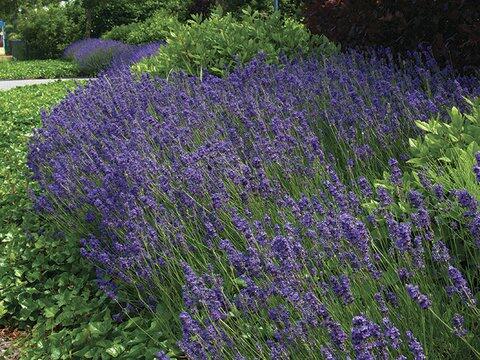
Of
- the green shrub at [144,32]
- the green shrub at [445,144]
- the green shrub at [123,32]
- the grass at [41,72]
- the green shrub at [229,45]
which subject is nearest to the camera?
the green shrub at [445,144]

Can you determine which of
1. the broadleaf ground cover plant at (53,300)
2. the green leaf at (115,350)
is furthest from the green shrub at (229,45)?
the green leaf at (115,350)

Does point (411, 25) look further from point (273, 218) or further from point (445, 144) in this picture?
point (273, 218)

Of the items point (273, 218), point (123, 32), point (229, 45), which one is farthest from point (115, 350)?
point (123, 32)

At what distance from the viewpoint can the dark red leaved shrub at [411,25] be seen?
508 cm

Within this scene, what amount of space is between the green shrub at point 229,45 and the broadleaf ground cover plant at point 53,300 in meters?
2.33

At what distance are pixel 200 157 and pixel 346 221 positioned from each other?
143cm

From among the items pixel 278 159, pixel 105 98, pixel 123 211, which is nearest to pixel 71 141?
pixel 105 98

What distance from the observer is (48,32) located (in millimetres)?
29438

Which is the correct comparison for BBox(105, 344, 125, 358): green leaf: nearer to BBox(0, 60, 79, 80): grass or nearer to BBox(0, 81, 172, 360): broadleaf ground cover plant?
BBox(0, 81, 172, 360): broadleaf ground cover plant

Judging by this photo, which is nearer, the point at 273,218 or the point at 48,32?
the point at 273,218

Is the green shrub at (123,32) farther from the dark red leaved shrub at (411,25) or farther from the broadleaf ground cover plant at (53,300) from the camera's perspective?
the broadleaf ground cover plant at (53,300)

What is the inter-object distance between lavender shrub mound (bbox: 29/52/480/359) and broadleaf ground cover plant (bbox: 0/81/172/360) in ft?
0.49

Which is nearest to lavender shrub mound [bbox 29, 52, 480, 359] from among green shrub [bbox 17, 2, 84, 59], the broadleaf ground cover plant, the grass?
the broadleaf ground cover plant

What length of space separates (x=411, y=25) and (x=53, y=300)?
366cm
